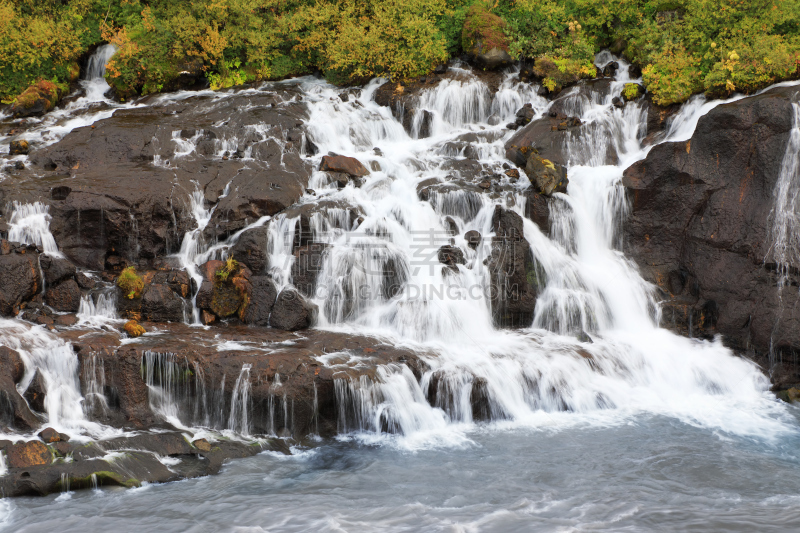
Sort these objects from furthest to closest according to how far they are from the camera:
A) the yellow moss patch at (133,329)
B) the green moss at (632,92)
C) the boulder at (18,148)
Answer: the green moss at (632,92)
the boulder at (18,148)
the yellow moss patch at (133,329)

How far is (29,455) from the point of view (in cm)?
809

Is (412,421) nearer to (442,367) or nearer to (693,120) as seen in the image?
(442,367)

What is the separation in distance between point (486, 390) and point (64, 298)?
820 cm

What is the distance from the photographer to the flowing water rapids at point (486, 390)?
749 cm

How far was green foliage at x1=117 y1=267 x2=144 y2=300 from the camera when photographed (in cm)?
1176

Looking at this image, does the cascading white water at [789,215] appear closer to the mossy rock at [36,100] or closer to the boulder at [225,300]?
the boulder at [225,300]

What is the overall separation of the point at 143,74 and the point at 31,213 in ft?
29.0

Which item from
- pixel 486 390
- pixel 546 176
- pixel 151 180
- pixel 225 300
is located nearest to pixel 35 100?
pixel 151 180

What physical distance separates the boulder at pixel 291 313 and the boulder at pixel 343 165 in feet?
14.5

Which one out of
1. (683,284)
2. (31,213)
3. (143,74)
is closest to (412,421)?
(683,284)

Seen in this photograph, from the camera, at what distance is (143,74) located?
19.8m

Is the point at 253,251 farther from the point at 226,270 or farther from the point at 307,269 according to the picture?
the point at 307,269

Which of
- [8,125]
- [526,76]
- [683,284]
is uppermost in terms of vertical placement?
[526,76]

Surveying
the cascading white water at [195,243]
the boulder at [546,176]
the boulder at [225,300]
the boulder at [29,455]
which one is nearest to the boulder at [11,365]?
the boulder at [29,455]
